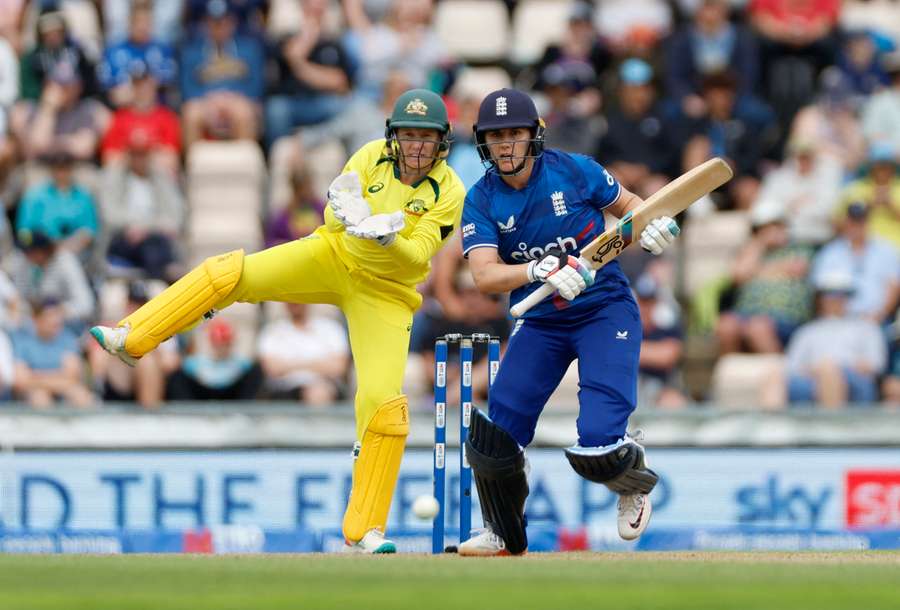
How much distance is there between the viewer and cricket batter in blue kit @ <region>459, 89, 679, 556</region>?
27.9 feet

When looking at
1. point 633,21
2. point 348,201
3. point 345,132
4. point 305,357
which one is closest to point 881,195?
point 633,21

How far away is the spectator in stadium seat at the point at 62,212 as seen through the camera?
45.0ft

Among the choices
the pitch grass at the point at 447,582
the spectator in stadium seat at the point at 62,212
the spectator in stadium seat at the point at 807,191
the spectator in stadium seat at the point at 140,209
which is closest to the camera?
the pitch grass at the point at 447,582

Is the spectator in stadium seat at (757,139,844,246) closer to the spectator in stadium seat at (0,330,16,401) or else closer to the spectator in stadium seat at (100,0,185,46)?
the spectator in stadium seat at (100,0,185,46)

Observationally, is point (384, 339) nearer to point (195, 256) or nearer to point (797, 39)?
point (195, 256)

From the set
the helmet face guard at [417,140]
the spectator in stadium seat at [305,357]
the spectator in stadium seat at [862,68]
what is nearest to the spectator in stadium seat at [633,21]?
the spectator in stadium seat at [862,68]

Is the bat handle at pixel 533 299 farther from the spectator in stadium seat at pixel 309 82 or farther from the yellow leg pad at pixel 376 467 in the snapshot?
the spectator in stadium seat at pixel 309 82

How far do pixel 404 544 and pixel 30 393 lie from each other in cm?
295

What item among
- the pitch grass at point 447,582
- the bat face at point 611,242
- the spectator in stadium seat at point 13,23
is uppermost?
the spectator in stadium seat at point 13,23

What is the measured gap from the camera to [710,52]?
15.0 m

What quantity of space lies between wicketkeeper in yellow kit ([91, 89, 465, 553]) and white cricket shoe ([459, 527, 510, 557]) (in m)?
0.40

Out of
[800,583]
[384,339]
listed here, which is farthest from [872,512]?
[800,583]

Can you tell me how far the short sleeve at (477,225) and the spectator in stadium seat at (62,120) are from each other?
6370 mm

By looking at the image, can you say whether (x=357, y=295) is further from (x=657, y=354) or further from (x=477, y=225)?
(x=657, y=354)
